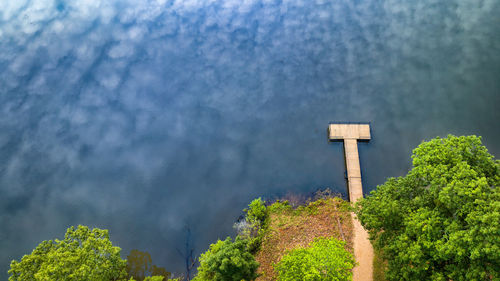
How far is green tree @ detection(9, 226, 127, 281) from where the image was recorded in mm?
25455

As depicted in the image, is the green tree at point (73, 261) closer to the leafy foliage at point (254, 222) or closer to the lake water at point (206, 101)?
the lake water at point (206, 101)

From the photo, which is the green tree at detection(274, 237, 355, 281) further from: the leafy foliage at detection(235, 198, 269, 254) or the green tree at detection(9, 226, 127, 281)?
the green tree at detection(9, 226, 127, 281)

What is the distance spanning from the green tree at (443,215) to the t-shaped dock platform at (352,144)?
12253 millimetres

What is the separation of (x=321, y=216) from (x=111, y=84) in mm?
35493

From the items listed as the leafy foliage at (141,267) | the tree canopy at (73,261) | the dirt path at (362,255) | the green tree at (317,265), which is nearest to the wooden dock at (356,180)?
the dirt path at (362,255)

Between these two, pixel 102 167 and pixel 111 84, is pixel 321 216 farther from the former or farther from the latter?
pixel 111 84

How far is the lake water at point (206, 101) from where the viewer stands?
4025 cm

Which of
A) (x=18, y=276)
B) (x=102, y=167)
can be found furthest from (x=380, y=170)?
(x=18, y=276)

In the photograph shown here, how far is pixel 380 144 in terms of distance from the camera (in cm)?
4241

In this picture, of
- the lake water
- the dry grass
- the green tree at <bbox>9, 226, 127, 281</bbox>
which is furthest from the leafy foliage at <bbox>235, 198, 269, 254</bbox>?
the green tree at <bbox>9, 226, 127, 281</bbox>

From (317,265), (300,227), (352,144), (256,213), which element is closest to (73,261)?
(256,213)

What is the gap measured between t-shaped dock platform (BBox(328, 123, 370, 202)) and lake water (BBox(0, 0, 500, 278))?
3.64 ft

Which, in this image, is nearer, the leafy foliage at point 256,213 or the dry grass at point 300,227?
the dry grass at point 300,227

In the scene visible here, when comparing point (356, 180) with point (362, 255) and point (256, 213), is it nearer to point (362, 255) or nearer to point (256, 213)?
point (362, 255)
